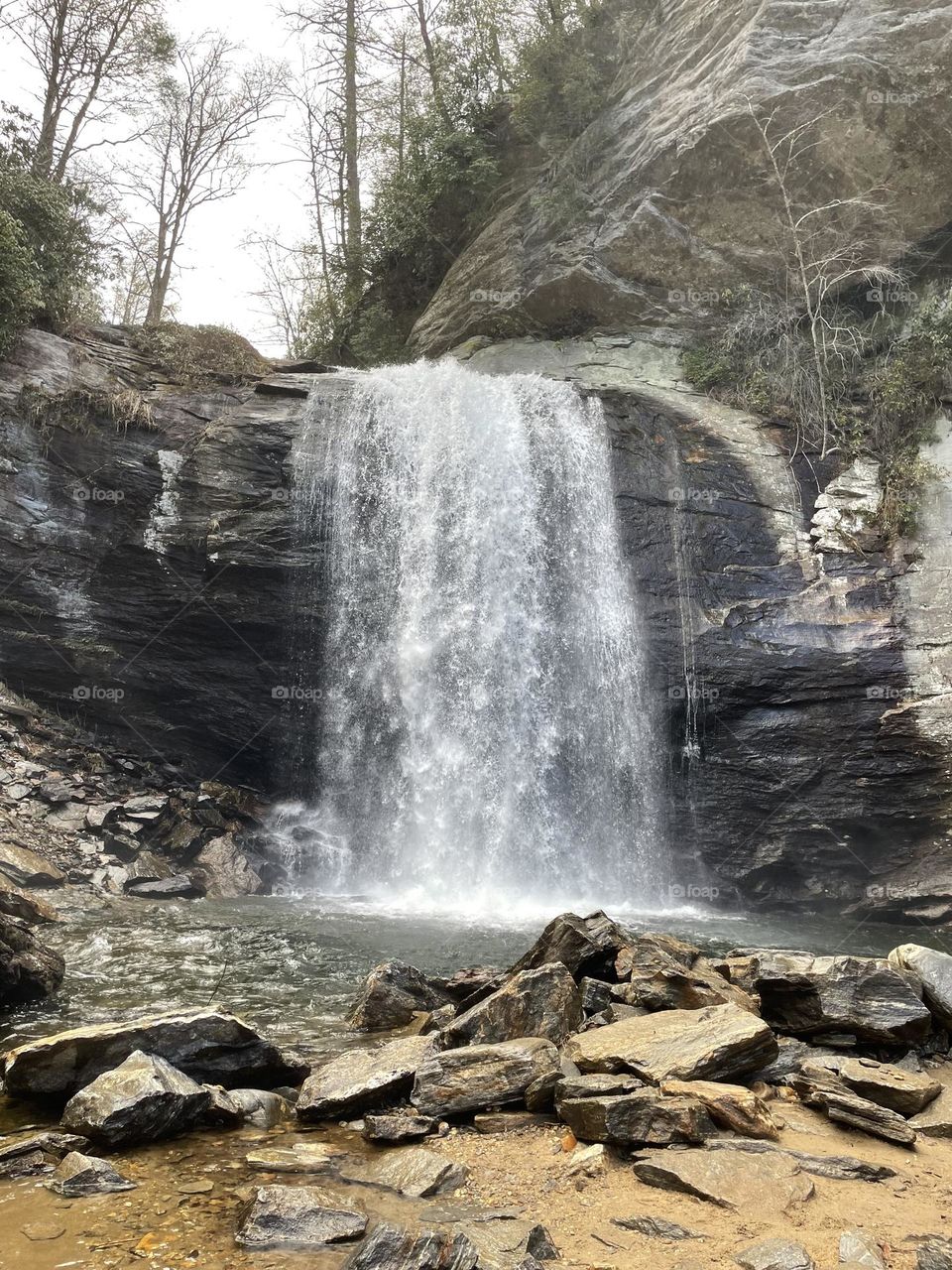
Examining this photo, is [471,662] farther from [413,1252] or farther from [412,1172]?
[413,1252]

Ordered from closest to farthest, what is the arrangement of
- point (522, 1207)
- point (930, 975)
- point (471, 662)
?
point (522, 1207) → point (930, 975) → point (471, 662)

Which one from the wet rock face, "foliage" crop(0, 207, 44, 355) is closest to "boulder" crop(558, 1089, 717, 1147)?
"foliage" crop(0, 207, 44, 355)

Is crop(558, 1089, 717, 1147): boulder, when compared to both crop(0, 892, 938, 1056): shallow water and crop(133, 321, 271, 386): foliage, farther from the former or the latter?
crop(133, 321, 271, 386): foliage

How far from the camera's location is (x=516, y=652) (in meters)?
13.3

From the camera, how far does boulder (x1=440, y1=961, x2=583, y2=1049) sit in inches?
193

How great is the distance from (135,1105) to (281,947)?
171 inches

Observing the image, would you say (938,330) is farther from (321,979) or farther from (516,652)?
(321,979)

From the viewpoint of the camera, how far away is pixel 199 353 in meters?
16.2

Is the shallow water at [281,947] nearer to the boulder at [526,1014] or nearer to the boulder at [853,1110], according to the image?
the boulder at [526,1014]

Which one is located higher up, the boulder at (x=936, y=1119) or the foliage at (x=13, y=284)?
the foliage at (x=13, y=284)

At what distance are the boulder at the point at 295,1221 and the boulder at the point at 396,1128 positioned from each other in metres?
0.72

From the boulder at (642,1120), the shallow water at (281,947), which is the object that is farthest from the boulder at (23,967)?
the boulder at (642,1120)

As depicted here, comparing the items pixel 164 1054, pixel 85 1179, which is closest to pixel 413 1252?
pixel 85 1179

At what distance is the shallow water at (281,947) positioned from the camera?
5805 millimetres
